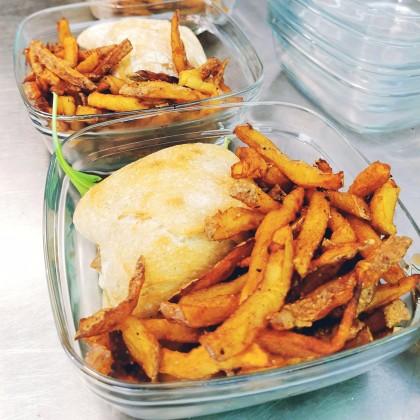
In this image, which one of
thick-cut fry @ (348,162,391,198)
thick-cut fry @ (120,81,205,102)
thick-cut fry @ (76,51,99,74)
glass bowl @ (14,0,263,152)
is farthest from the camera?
glass bowl @ (14,0,263,152)

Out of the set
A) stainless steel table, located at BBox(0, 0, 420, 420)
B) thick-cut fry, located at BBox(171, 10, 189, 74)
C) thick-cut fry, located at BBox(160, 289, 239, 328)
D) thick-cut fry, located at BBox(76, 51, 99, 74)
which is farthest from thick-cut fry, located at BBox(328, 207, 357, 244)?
thick-cut fry, located at BBox(76, 51, 99, 74)

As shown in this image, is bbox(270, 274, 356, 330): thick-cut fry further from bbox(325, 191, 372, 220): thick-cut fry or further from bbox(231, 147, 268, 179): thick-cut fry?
bbox(231, 147, 268, 179): thick-cut fry

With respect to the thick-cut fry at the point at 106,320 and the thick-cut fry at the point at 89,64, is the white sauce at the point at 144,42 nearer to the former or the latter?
the thick-cut fry at the point at 89,64

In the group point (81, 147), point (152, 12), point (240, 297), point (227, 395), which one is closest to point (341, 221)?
point (240, 297)

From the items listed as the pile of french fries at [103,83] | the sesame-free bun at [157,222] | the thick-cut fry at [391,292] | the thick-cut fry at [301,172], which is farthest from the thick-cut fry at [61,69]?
the thick-cut fry at [391,292]

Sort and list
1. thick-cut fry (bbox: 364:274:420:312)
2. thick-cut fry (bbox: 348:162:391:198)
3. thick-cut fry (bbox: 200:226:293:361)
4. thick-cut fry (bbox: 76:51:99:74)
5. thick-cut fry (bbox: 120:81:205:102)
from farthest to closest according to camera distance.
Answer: thick-cut fry (bbox: 76:51:99:74) < thick-cut fry (bbox: 120:81:205:102) < thick-cut fry (bbox: 348:162:391:198) < thick-cut fry (bbox: 364:274:420:312) < thick-cut fry (bbox: 200:226:293:361)

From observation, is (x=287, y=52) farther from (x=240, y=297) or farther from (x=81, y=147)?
(x=240, y=297)

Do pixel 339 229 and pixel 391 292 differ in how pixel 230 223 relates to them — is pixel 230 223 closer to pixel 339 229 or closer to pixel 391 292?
pixel 339 229
